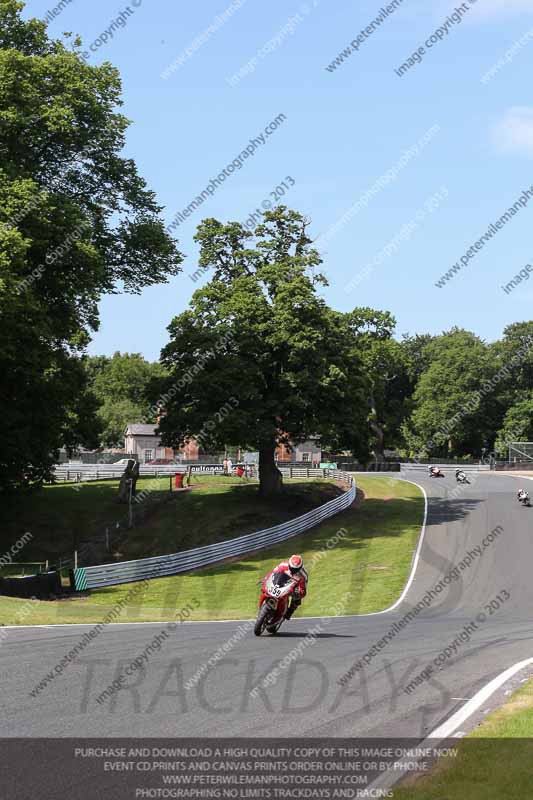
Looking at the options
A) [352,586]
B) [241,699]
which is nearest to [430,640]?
[241,699]

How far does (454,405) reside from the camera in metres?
120

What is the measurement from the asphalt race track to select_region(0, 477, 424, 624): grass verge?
4.06 meters

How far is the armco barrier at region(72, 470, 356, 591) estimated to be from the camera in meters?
31.2

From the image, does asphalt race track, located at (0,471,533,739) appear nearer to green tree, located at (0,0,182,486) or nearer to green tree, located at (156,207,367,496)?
green tree, located at (0,0,182,486)

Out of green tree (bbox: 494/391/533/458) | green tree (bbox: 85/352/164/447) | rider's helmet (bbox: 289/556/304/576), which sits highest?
green tree (bbox: 85/352/164/447)

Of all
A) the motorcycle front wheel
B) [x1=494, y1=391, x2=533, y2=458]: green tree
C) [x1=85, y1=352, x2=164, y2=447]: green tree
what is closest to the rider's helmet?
the motorcycle front wheel

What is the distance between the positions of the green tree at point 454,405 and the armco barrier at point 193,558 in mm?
71637

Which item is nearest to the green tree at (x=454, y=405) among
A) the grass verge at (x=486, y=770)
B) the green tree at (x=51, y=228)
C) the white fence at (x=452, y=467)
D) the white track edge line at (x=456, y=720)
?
the white fence at (x=452, y=467)

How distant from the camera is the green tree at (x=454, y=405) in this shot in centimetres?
11950

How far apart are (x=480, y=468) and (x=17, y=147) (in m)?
66.5

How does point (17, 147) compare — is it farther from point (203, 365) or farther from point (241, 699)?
point (241, 699)

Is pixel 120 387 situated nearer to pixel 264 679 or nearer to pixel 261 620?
pixel 261 620

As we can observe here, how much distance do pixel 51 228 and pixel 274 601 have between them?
22.5 metres

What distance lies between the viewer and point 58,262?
3494cm
